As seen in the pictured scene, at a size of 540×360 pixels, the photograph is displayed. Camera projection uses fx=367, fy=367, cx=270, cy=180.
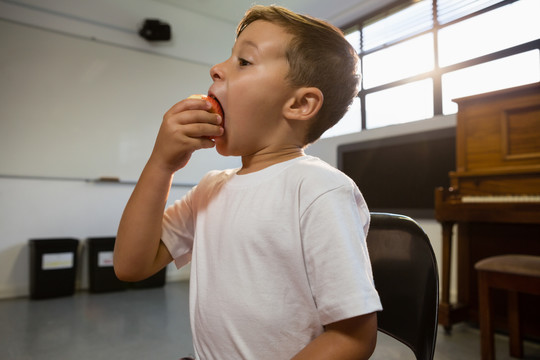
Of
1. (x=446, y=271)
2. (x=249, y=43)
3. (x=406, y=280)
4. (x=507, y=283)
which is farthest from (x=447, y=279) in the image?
(x=249, y=43)

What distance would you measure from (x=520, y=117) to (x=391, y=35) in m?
2.23

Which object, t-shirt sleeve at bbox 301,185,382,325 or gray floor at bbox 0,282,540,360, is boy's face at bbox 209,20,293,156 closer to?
t-shirt sleeve at bbox 301,185,382,325

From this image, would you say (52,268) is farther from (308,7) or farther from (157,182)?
(308,7)

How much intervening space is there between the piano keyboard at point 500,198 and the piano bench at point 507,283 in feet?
1.00

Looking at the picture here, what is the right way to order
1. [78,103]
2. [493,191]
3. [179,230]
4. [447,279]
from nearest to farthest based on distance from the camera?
[179,230] → [493,191] → [447,279] → [78,103]

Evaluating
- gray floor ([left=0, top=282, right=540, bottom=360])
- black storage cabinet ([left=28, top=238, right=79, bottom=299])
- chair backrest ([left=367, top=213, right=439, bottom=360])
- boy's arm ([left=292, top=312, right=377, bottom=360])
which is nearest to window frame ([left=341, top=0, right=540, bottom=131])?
gray floor ([left=0, top=282, right=540, bottom=360])

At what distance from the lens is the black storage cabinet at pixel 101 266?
369 cm

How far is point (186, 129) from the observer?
0.56 m

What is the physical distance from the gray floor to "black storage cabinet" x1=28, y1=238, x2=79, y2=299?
132 millimetres

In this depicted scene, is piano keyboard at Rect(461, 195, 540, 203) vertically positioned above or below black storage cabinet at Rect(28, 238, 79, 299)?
above

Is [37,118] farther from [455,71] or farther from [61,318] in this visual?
[455,71]

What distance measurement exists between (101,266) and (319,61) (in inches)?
147

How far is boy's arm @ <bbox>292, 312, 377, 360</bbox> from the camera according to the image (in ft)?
1.42

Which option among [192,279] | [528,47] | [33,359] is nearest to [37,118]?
[33,359]
